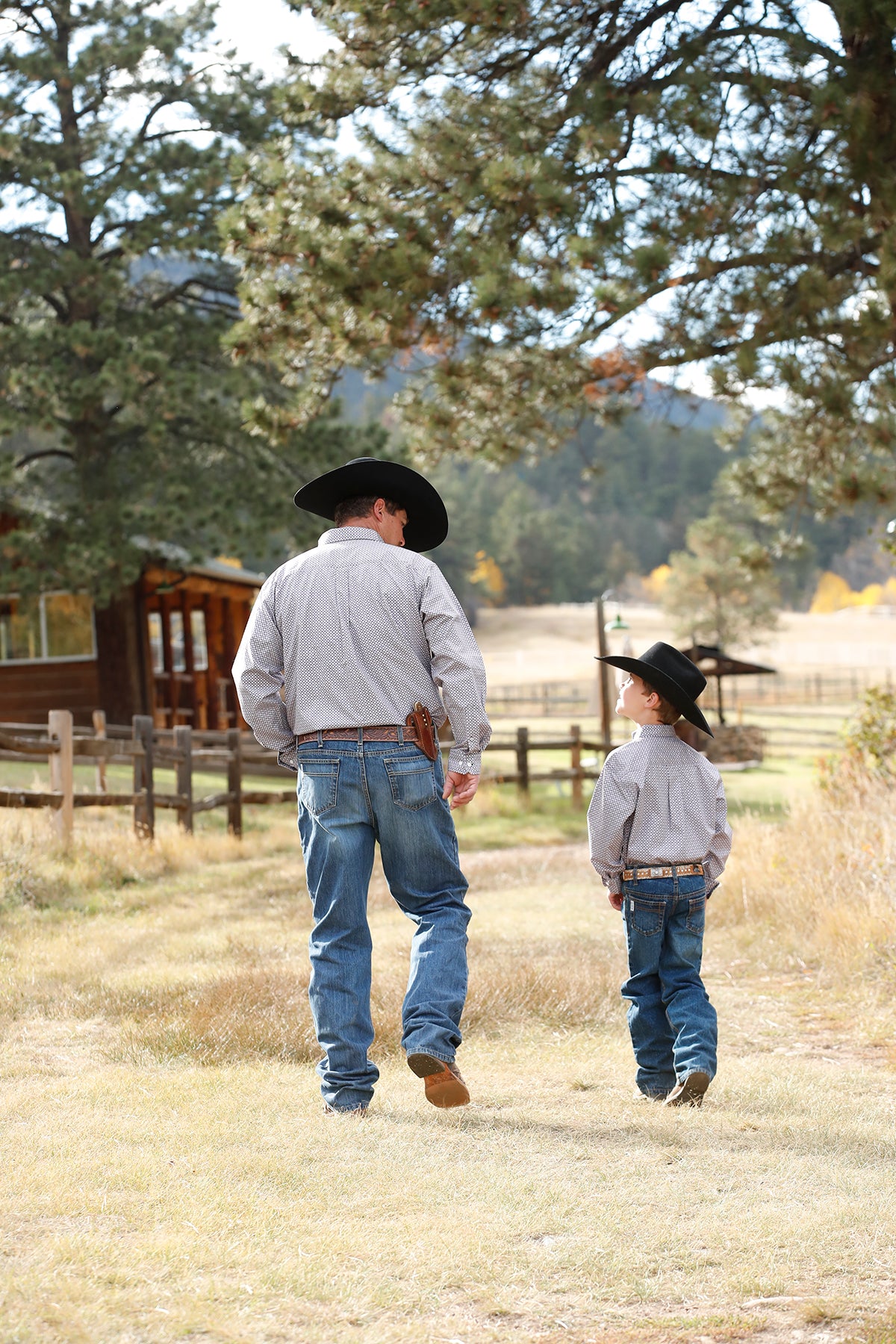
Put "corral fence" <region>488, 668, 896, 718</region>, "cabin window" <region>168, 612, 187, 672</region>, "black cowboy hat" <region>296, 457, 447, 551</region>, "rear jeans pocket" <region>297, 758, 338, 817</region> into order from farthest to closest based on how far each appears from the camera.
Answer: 1. "corral fence" <region>488, 668, 896, 718</region>
2. "cabin window" <region>168, 612, 187, 672</region>
3. "black cowboy hat" <region>296, 457, 447, 551</region>
4. "rear jeans pocket" <region>297, 758, 338, 817</region>

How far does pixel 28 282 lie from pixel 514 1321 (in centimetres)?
1937

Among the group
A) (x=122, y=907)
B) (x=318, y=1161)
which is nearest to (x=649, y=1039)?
(x=318, y=1161)

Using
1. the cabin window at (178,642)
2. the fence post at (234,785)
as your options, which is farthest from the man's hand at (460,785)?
the cabin window at (178,642)

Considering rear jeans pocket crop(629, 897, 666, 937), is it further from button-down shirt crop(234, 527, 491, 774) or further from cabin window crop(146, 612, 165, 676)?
cabin window crop(146, 612, 165, 676)

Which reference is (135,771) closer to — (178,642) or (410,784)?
(410,784)

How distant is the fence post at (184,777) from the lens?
1324 centimetres

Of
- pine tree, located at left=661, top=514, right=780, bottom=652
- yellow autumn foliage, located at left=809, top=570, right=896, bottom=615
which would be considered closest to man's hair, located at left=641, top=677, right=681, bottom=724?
pine tree, located at left=661, top=514, right=780, bottom=652

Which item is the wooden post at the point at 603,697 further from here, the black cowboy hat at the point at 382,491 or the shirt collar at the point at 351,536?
the shirt collar at the point at 351,536

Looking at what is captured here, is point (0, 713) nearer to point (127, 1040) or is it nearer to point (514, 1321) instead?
point (127, 1040)

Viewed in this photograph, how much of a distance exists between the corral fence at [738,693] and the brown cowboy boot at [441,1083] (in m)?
47.8

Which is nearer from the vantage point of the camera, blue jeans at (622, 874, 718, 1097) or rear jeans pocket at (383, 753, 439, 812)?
rear jeans pocket at (383, 753, 439, 812)

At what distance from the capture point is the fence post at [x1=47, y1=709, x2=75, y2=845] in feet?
36.0

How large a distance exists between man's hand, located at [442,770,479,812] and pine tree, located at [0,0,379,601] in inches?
627

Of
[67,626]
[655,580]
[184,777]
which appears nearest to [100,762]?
[184,777]
